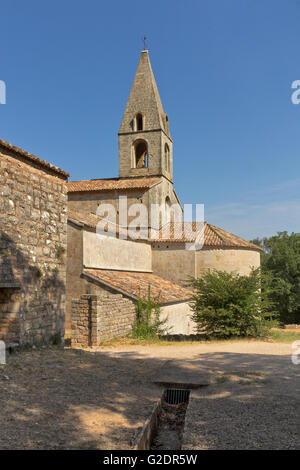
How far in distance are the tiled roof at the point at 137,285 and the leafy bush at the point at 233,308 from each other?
240 centimetres

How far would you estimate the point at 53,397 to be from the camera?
19.3 ft

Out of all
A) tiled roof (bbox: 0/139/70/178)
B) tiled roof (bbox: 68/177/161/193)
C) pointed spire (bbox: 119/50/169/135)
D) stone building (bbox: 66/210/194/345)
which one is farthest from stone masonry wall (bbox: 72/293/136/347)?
pointed spire (bbox: 119/50/169/135)

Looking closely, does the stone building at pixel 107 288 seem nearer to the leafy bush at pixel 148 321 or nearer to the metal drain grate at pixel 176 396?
the leafy bush at pixel 148 321

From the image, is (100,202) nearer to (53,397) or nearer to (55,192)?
(55,192)

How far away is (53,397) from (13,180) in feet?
15.6

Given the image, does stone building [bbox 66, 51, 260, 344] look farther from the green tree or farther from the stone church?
the green tree

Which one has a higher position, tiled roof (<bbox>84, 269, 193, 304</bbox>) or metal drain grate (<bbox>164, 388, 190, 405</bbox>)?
tiled roof (<bbox>84, 269, 193, 304</bbox>)

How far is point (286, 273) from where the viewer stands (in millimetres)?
38781

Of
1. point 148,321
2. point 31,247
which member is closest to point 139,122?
point 148,321

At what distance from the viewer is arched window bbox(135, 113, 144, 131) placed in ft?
108

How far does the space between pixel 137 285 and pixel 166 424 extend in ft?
42.1

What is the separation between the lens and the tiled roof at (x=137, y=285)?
17016mm

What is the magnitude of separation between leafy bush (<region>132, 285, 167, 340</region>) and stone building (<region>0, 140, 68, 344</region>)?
6033 mm

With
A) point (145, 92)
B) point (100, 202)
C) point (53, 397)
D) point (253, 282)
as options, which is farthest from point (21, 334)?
point (145, 92)
